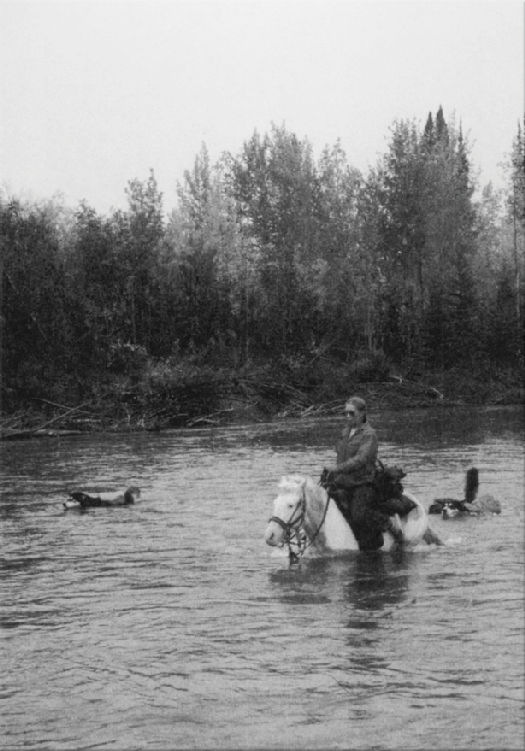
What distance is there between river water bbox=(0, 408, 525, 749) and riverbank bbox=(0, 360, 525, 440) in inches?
720

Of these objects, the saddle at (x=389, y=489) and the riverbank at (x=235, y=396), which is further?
the riverbank at (x=235, y=396)

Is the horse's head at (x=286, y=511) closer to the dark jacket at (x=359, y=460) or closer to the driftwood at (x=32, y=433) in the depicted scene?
the dark jacket at (x=359, y=460)

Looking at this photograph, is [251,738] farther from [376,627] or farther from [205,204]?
[205,204]

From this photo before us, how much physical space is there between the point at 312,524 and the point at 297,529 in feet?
1.25

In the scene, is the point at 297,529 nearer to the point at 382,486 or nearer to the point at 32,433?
the point at 382,486

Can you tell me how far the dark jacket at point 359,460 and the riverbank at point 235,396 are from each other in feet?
83.1

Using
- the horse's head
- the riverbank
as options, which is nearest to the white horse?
the horse's head

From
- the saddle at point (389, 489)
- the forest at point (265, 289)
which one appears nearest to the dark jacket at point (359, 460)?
the saddle at point (389, 489)

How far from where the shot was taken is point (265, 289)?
61.4 metres

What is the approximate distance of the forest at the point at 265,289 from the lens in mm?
47625

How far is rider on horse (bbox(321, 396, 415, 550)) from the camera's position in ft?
49.6

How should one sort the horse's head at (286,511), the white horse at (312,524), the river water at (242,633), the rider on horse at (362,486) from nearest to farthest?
the river water at (242,633)
the horse's head at (286,511)
the white horse at (312,524)
the rider on horse at (362,486)

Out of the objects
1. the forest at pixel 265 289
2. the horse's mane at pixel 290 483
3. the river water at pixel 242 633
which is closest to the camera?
the river water at pixel 242 633

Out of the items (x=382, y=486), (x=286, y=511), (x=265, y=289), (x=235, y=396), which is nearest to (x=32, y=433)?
(x=235, y=396)
